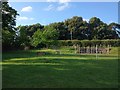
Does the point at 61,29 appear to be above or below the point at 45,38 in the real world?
above

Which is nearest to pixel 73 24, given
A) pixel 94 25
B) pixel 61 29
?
pixel 61 29

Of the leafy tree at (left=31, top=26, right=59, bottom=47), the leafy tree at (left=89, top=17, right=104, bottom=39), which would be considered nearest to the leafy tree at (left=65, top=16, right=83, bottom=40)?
the leafy tree at (left=89, top=17, right=104, bottom=39)

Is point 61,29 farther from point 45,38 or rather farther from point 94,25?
point 45,38

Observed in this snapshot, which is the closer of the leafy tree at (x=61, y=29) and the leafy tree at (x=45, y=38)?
the leafy tree at (x=45, y=38)

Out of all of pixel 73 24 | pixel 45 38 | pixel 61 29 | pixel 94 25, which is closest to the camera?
pixel 45 38

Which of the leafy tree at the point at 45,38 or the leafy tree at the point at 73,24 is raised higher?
the leafy tree at the point at 73,24

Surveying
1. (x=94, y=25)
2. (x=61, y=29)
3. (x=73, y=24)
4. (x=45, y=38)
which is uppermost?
(x=73, y=24)

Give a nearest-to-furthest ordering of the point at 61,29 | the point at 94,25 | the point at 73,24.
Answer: the point at 61,29 < the point at 94,25 < the point at 73,24

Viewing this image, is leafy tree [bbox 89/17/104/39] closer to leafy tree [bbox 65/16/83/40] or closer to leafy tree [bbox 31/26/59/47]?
leafy tree [bbox 65/16/83/40]

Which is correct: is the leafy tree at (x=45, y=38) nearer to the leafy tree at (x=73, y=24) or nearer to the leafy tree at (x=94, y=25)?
the leafy tree at (x=73, y=24)

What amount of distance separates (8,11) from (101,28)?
3788 cm

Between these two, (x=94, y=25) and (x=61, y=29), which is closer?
(x=61, y=29)

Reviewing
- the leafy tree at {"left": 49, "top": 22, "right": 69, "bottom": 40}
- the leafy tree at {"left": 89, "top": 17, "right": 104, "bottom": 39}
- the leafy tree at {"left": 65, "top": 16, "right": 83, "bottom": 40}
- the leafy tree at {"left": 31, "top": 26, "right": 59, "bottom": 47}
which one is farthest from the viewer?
the leafy tree at {"left": 65, "top": 16, "right": 83, "bottom": 40}

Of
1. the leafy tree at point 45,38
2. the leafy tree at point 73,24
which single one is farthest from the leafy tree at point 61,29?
the leafy tree at point 45,38
